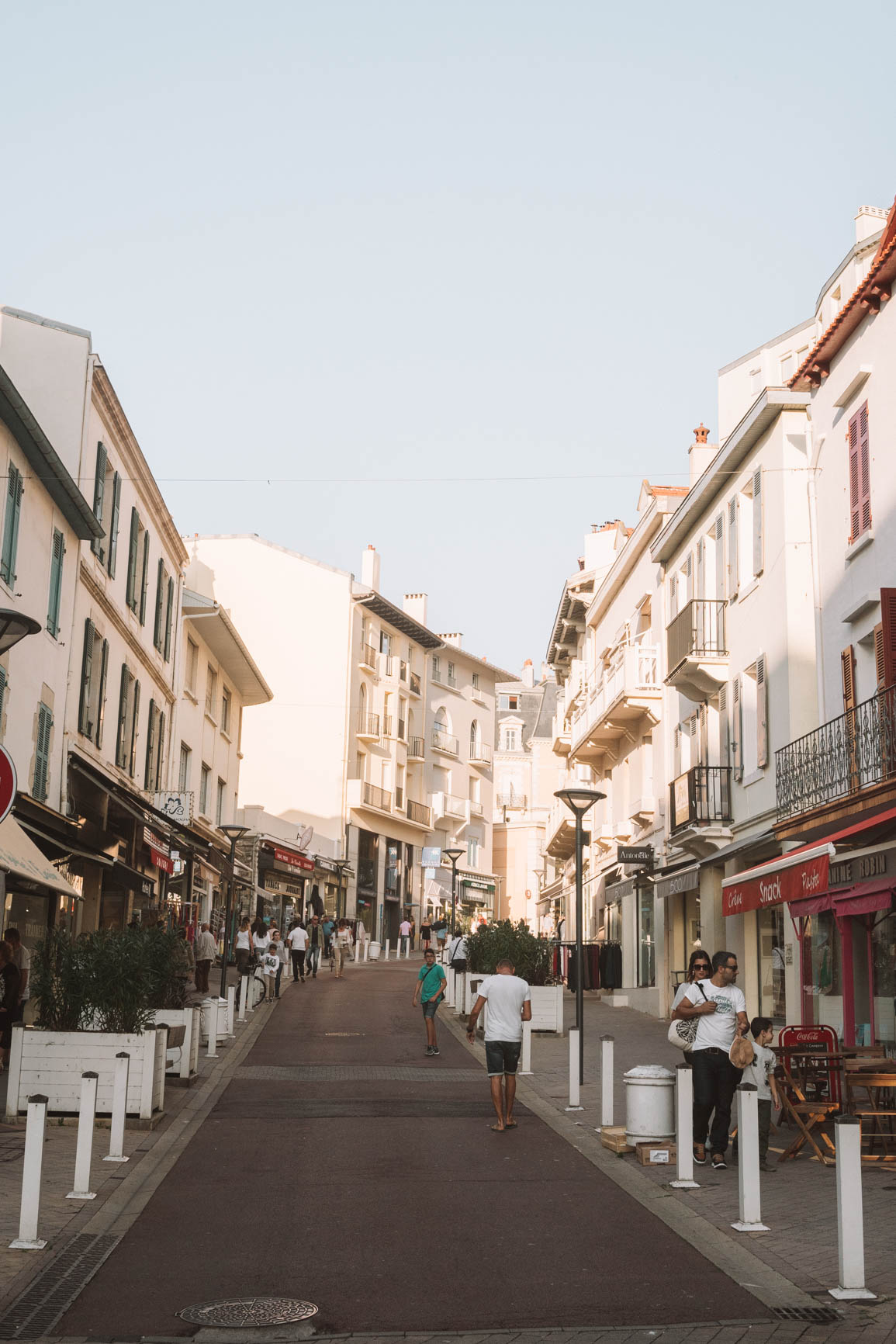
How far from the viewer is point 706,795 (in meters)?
25.7

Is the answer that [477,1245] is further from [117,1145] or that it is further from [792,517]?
[792,517]

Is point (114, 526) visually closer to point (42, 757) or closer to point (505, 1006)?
point (42, 757)

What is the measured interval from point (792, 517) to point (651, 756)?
12.0 metres

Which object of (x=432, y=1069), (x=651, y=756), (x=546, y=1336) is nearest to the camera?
(x=546, y=1336)

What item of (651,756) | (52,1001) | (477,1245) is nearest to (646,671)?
(651,756)

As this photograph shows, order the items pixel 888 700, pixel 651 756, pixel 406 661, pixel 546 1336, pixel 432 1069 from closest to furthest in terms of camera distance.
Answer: pixel 546 1336 < pixel 888 700 < pixel 432 1069 < pixel 651 756 < pixel 406 661

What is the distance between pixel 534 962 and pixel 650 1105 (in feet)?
39.3

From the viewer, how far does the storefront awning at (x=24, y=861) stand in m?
15.1

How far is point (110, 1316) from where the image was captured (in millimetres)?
7004

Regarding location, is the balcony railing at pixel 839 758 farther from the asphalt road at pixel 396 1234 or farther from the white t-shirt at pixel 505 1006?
the asphalt road at pixel 396 1234

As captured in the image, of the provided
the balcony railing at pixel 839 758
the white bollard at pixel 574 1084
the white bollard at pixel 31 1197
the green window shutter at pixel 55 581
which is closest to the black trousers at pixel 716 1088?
the white bollard at pixel 574 1084

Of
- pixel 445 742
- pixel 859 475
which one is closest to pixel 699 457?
pixel 859 475

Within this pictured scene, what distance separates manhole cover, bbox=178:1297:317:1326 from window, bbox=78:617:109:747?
17619 mm

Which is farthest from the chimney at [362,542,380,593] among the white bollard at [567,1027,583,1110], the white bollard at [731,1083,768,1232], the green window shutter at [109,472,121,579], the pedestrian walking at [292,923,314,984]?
the white bollard at [731,1083,768,1232]
